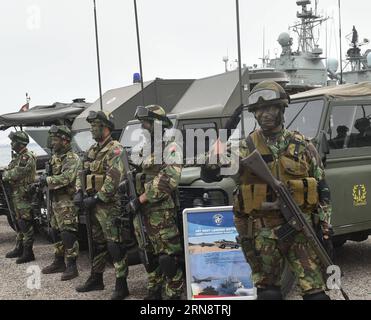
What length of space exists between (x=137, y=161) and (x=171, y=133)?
42 cm

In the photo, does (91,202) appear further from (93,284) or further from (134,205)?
(93,284)

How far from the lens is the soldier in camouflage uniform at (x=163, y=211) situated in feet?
15.4

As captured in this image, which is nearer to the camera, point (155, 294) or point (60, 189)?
point (155, 294)

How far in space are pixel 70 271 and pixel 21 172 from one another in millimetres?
1839

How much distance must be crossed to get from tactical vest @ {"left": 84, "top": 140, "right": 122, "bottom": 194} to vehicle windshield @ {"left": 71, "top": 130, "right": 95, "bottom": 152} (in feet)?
10.5

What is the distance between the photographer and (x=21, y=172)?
7406mm

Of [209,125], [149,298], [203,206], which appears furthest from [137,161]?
[209,125]

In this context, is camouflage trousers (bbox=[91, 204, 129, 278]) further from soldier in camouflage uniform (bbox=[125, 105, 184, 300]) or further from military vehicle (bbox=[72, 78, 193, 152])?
military vehicle (bbox=[72, 78, 193, 152])

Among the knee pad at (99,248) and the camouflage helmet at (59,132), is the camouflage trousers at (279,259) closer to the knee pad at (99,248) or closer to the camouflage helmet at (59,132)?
the knee pad at (99,248)

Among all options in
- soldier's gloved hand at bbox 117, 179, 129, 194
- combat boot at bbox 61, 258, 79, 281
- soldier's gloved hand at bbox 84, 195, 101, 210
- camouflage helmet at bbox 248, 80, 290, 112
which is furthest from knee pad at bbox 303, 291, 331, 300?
combat boot at bbox 61, 258, 79, 281

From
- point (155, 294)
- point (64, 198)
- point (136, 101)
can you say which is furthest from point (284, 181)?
point (136, 101)

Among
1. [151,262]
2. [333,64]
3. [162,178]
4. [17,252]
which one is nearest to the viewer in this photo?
[162,178]

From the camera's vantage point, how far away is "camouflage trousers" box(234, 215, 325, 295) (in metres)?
3.36
